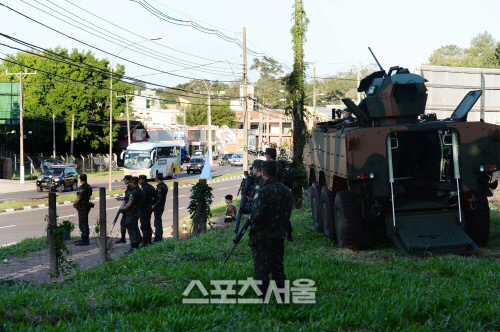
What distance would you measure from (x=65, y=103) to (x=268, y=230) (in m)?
54.2

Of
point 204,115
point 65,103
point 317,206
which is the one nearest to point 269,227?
point 317,206

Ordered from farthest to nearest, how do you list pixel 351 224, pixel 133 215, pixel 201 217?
pixel 201 217
pixel 133 215
pixel 351 224

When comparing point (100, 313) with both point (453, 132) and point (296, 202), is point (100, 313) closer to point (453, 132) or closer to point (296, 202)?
point (453, 132)

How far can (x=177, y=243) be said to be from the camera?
11.3 m

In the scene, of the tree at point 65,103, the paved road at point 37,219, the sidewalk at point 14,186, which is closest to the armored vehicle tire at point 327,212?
the paved road at point 37,219

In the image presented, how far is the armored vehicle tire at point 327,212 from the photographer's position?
1127 cm

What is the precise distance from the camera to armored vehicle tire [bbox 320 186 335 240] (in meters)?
11.3

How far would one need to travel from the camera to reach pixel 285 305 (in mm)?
6297

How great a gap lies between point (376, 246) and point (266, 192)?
4958 millimetres

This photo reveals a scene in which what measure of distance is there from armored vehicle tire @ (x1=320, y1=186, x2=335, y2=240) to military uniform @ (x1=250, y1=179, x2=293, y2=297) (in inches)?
194

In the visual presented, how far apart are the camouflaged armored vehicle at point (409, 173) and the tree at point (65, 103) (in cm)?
4524

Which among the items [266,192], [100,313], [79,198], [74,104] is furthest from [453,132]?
[74,104]

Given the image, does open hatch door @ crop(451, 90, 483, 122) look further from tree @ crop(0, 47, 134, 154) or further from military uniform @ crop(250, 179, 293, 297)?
tree @ crop(0, 47, 134, 154)

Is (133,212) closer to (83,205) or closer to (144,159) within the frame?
(83,205)
